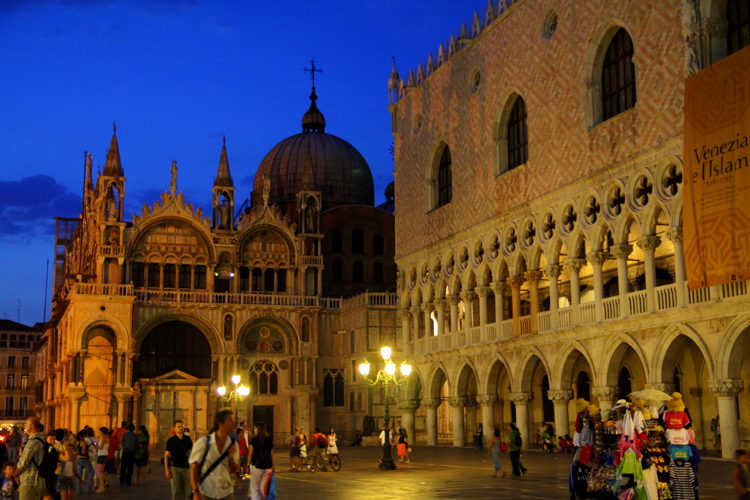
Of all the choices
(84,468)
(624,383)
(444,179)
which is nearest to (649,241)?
(624,383)

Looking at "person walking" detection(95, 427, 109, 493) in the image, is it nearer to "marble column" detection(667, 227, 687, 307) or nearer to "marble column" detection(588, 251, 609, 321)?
"marble column" detection(667, 227, 687, 307)

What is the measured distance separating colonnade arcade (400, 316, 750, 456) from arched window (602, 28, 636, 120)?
6053 millimetres

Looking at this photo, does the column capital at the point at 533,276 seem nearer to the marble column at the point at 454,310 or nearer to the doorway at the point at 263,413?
the marble column at the point at 454,310

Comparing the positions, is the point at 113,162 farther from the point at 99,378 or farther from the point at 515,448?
the point at 515,448

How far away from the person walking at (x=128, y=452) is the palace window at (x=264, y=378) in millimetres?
24249

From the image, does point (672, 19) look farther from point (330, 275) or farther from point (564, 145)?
point (330, 275)

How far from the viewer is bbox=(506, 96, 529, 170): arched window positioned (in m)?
31.7

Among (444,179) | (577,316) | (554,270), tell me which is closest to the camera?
(577,316)

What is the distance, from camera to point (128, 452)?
1970 cm

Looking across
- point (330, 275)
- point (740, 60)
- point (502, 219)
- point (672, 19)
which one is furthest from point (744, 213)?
point (330, 275)

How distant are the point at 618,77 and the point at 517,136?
219 inches

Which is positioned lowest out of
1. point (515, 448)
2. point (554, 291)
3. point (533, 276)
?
point (515, 448)

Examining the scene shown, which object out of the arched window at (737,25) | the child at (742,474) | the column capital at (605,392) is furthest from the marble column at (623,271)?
the child at (742,474)

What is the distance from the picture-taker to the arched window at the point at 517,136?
104ft
